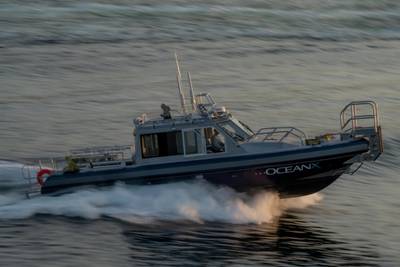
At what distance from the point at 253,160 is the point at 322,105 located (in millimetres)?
13635

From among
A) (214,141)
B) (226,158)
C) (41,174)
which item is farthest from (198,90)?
(226,158)

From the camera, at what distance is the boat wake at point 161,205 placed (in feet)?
76.0

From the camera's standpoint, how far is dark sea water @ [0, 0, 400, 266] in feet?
71.3

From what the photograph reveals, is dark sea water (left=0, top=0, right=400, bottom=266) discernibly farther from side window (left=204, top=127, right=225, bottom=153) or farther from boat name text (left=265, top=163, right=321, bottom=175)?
side window (left=204, top=127, right=225, bottom=153)

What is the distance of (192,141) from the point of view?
2317cm

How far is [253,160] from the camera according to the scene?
75.2 ft

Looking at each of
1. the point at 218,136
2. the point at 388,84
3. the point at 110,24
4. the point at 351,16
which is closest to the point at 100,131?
the point at 218,136

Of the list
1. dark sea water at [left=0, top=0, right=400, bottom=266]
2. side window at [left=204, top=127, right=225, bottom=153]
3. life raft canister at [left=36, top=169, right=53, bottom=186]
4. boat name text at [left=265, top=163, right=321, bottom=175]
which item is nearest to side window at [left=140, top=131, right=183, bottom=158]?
side window at [left=204, top=127, right=225, bottom=153]

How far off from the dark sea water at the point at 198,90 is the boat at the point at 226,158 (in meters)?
0.38

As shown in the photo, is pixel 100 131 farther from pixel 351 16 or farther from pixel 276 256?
pixel 351 16

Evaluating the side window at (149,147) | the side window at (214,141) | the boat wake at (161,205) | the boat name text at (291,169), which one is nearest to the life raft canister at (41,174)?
the boat wake at (161,205)

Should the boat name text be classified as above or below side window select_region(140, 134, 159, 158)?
below

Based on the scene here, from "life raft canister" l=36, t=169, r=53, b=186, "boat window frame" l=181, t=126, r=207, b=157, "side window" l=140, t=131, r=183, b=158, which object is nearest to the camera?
"boat window frame" l=181, t=126, r=207, b=157

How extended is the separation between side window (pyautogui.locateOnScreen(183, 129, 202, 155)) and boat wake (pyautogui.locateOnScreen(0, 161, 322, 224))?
2.57 feet
